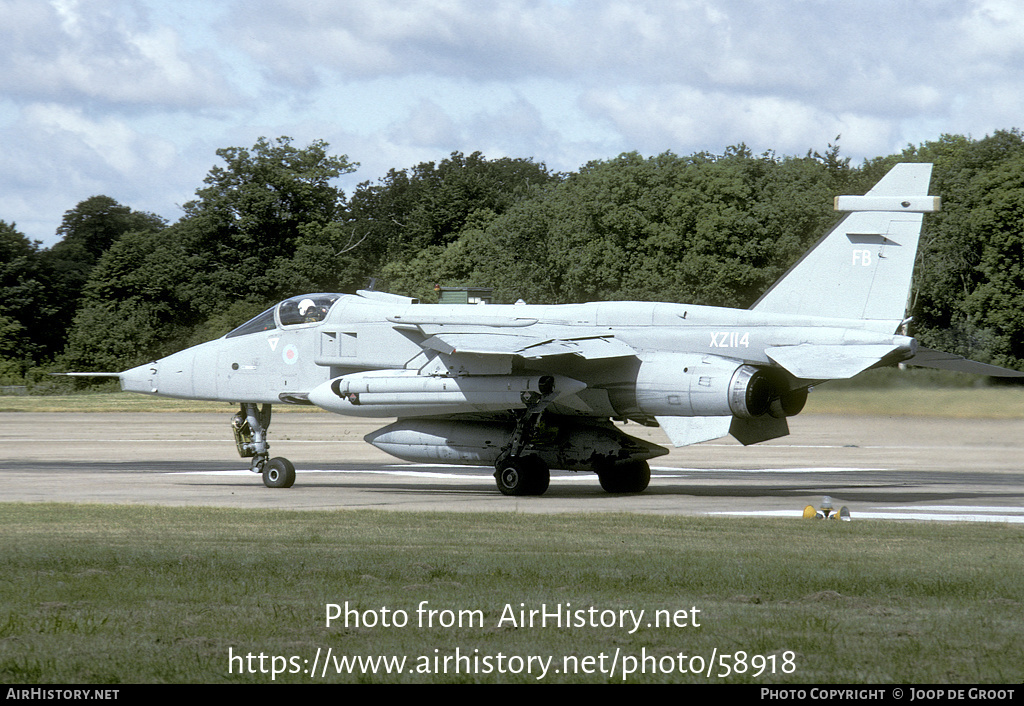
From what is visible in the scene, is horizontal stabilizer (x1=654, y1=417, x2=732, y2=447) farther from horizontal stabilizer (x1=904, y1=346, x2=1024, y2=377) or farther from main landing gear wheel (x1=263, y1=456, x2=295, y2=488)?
main landing gear wheel (x1=263, y1=456, x2=295, y2=488)

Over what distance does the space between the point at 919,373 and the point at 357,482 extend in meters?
10.9

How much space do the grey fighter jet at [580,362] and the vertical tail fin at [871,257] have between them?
0.02 meters

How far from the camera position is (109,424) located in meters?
44.2

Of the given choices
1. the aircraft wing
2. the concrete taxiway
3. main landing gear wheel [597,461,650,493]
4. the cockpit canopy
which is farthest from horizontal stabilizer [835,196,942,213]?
the cockpit canopy

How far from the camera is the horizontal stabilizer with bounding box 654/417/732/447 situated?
1766 centimetres

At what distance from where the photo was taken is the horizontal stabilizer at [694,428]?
17656mm

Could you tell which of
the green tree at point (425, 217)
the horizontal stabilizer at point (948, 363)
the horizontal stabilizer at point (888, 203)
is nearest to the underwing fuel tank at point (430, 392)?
the horizontal stabilizer at point (888, 203)

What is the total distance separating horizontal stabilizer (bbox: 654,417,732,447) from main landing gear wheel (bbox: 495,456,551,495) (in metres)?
2.24

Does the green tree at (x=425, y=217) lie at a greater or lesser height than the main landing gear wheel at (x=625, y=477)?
greater

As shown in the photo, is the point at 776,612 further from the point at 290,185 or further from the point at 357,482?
the point at 290,185

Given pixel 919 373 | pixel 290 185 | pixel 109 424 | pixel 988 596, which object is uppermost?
pixel 290 185

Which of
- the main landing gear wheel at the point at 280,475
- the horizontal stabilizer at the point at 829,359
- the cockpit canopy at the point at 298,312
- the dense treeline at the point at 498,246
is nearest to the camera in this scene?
the horizontal stabilizer at the point at 829,359

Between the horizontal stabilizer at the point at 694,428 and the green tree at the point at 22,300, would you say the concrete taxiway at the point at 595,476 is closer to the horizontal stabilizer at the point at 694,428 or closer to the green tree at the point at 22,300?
the horizontal stabilizer at the point at 694,428
